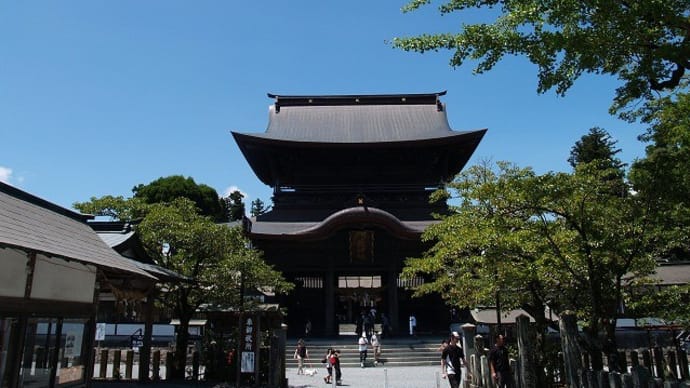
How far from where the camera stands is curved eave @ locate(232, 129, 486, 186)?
24953 millimetres

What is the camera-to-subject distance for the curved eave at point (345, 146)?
2495 cm

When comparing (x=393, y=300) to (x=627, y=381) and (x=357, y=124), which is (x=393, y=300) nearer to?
(x=357, y=124)

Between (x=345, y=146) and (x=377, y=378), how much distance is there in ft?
43.6

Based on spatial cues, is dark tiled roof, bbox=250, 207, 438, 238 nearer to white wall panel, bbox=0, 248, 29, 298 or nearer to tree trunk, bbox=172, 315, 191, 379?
tree trunk, bbox=172, 315, 191, 379

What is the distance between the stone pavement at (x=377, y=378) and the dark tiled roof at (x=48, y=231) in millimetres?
7302

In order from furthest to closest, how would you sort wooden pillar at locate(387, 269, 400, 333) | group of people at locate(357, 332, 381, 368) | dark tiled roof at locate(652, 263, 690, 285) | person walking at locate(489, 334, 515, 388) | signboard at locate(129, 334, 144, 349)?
dark tiled roof at locate(652, 263, 690, 285) → wooden pillar at locate(387, 269, 400, 333) → group of people at locate(357, 332, 381, 368) → signboard at locate(129, 334, 144, 349) → person walking at locate(489, 334, 515, 388)

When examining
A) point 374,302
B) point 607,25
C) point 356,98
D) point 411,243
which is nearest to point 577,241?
point 607,25

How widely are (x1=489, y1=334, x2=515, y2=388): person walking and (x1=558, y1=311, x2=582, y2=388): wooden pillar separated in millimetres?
2082

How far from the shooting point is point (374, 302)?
30422 mm

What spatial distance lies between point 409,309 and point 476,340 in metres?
13.2

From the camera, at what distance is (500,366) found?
988 cm

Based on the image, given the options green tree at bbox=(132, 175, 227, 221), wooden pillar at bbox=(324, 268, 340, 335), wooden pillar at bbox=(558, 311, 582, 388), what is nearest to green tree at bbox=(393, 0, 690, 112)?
wooden pillar at bbox=(558, 311, 582, 388)

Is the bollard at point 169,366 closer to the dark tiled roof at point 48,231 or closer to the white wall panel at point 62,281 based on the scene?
the white wall panel at point 62,281

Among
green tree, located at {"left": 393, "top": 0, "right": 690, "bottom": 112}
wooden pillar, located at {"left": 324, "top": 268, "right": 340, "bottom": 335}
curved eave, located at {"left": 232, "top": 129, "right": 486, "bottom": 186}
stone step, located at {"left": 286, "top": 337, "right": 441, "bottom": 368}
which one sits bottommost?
stone step, located at {"left": 286, "top": 337, "right": 441, "bottom": 368}
